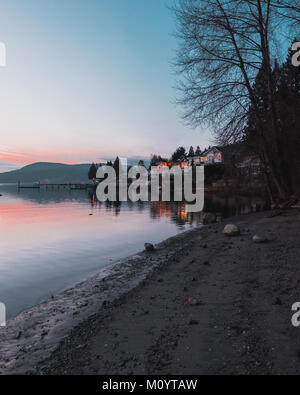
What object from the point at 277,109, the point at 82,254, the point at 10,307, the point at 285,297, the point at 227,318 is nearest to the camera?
the point at 227,318

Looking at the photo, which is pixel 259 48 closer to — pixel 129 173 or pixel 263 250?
pixel 263 250

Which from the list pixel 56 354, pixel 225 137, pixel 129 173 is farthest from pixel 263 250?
pixel 129 173

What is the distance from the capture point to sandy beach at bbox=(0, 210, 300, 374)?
3443 mm

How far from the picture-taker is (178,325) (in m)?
4.46

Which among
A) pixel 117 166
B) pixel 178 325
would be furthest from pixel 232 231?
pixel 117 166

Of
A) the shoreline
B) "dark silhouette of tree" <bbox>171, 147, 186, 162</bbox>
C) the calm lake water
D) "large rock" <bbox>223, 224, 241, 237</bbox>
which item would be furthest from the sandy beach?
"dark silhouette of tree" <bbox>171, 147, 186, 162</bbox>

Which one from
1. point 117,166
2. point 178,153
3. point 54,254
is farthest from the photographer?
point 117,166

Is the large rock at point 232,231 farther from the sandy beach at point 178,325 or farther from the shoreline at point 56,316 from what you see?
the shoreline at point 56,316

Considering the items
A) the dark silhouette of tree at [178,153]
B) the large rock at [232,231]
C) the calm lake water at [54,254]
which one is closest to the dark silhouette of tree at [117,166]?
the dark silhouette of tree at [178,153]

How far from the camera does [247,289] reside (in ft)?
18.5

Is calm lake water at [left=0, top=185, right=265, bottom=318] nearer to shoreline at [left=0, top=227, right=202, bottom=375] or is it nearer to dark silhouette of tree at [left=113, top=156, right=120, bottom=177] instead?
shoreline at [left=0, top=227, right=202, bottom=375]

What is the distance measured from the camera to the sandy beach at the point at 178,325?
3.44m

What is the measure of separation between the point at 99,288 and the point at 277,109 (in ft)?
49.4

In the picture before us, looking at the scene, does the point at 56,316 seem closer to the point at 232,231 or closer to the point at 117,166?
the point at 232,231
